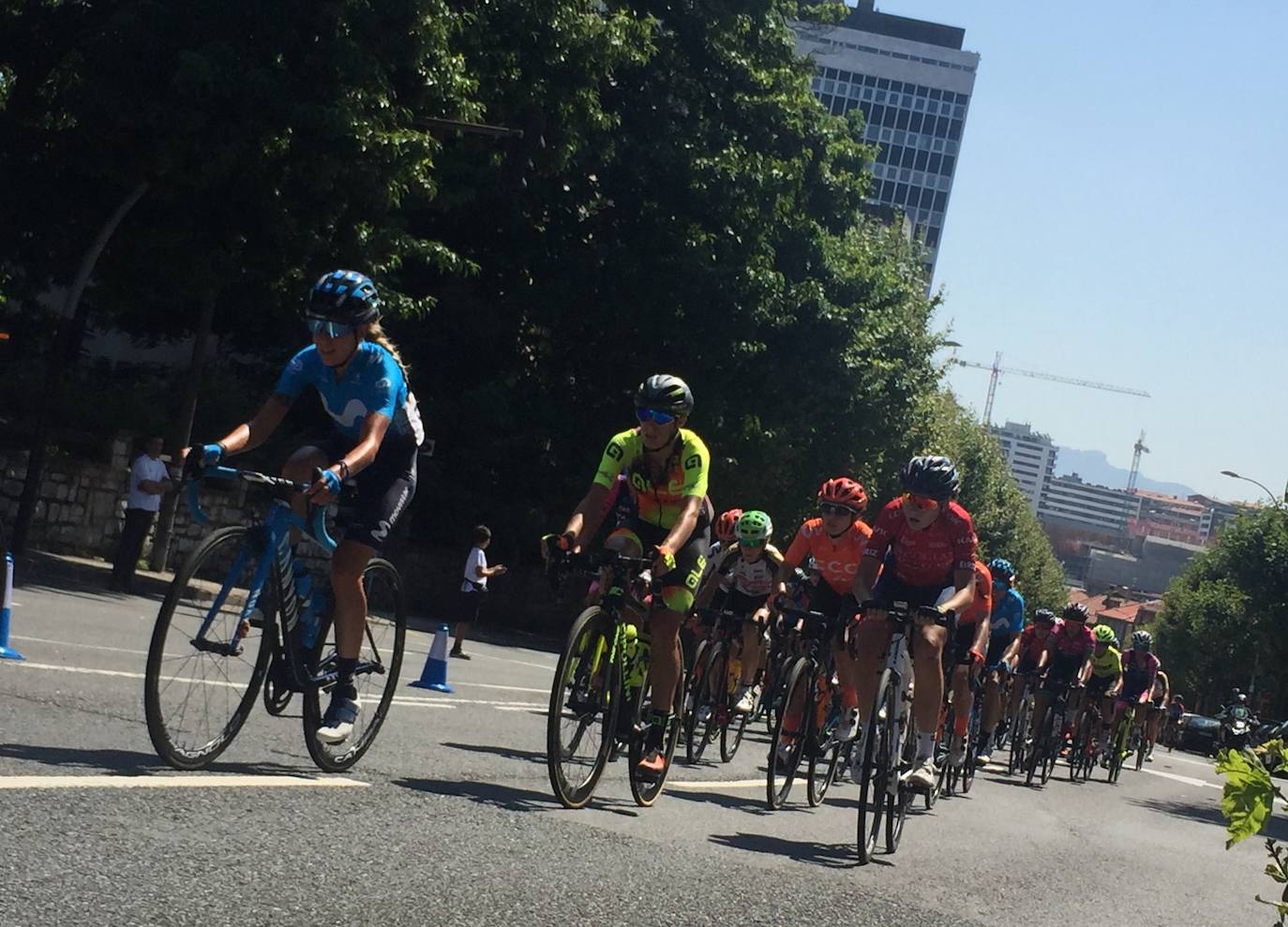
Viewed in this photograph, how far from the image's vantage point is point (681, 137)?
1297 inches

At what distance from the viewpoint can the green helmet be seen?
42.3ft

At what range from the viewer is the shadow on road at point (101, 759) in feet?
20.7

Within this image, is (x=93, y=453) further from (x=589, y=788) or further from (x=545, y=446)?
(x=589, y=788)

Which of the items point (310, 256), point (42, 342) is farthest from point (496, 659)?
point (42, 342)

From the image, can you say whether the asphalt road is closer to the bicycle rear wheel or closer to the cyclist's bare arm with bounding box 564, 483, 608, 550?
the bicycle rear wheel

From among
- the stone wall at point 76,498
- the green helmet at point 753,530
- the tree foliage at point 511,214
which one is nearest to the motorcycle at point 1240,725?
the tree foliage at point 511,214

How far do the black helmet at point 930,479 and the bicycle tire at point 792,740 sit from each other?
1.44m

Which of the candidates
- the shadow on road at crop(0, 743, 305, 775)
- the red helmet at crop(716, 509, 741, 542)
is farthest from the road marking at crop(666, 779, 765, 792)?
the shadow on road at crop(0, 743, 305, 775)

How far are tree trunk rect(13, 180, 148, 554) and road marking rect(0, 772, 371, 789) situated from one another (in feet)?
45.5

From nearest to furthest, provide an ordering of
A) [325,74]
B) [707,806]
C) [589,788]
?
[589,788] < [707,806] < [325,74]

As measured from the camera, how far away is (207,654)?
6.66 metres

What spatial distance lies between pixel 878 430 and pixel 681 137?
7595 millimetres

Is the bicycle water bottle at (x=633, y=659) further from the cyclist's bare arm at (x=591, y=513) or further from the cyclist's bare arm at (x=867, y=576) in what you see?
the cyclist's bare arm at (x=867, y=576)

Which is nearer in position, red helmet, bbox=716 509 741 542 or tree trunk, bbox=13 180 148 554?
red helmet, bbox=716 509 741 542
